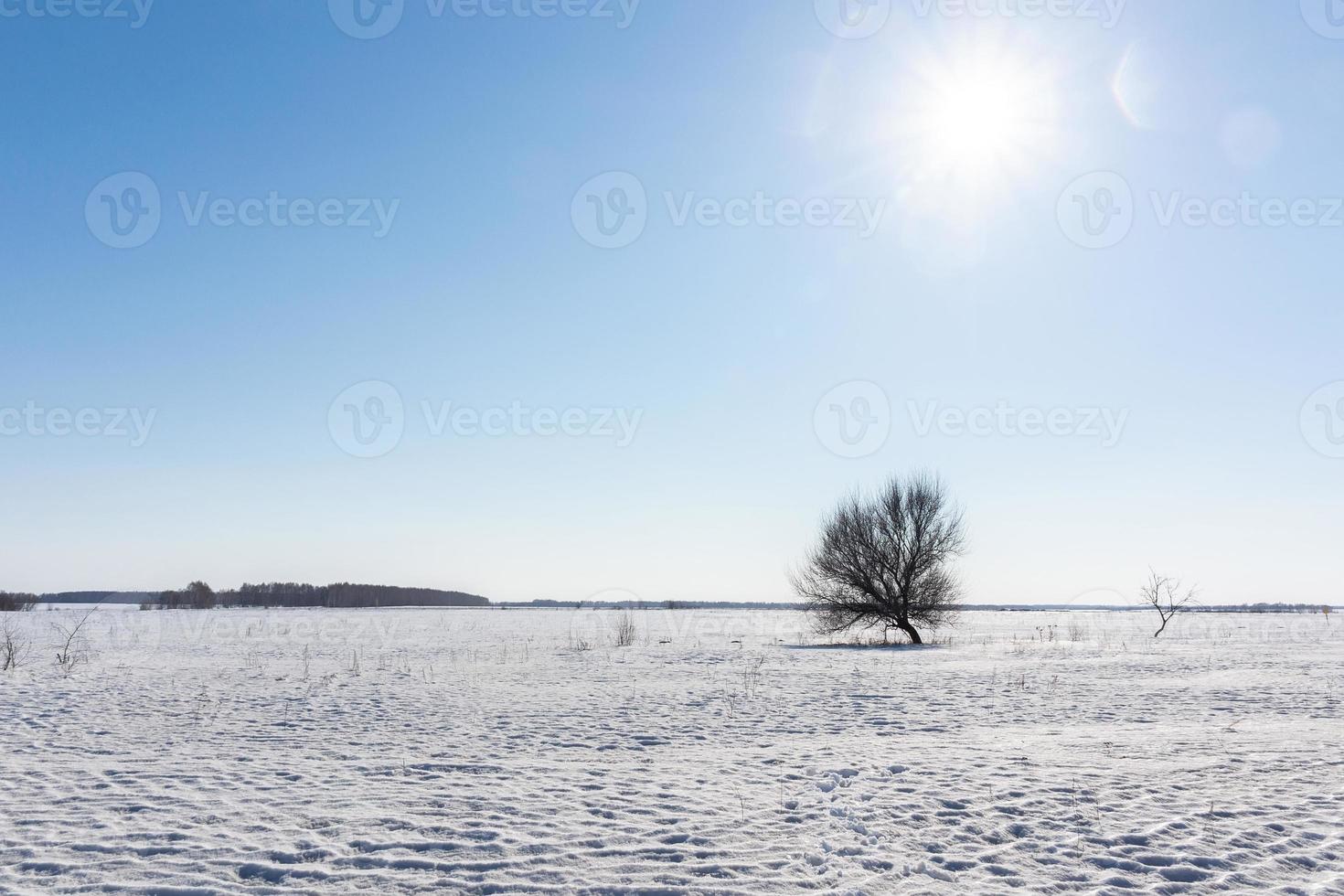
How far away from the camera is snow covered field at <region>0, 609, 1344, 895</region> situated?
5148 millimetres

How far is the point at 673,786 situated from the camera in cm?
745

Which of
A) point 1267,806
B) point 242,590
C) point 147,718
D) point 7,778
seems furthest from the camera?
point 242,590

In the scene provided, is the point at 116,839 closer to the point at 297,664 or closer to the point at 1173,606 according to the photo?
the point at 297,664

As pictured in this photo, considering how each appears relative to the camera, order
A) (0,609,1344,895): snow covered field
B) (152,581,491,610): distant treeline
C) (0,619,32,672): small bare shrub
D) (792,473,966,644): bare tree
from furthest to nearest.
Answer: (152,581,491,610): distant treeline, (792,473,966,644): bare tree, (0,619,32,672): small bare shrub, (0,609,1344,895): snow covered field

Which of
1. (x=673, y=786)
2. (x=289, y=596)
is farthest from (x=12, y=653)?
(x=289, y=596)

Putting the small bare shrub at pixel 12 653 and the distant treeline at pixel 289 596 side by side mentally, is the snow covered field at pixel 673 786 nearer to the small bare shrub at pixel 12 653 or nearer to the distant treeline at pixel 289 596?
the small bare shrub at pixel 12 653

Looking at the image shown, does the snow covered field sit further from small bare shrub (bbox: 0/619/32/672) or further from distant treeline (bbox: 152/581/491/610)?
distant treeline (bbox: 152/581/491/610)

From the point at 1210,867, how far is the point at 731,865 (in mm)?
3436

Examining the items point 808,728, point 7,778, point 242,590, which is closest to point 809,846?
point 808,728

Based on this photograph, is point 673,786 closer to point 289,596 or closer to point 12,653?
point 12,653

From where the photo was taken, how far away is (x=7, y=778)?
302 inches

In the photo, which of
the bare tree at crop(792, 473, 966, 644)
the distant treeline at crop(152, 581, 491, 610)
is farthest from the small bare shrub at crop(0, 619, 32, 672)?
the distant treeline at crop(152, 581, 491, 610)

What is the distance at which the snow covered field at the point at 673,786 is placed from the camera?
515 cm

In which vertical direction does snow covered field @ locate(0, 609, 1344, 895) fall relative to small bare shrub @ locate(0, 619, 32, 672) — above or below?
above
